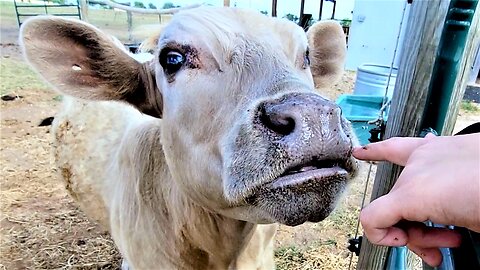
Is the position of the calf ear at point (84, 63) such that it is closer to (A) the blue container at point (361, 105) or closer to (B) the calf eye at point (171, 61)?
(B) the calf eye at point (171, 61)

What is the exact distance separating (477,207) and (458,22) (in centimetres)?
90

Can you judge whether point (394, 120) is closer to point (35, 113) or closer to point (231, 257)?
point (231, 257)

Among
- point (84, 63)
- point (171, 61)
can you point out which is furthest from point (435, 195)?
point (84, 63)

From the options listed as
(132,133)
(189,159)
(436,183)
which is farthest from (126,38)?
(436,183)

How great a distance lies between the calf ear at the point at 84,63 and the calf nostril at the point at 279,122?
889mm

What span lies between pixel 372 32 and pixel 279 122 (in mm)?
12192

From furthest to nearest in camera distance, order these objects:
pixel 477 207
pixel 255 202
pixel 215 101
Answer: pixel 215 101
pixel 255 202
pixel 477 207

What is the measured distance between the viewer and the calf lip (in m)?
1.12

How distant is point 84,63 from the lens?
1.91 m

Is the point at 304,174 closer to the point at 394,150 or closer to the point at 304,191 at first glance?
the point at 304,191

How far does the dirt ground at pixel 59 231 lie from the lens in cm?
358

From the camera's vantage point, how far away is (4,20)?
1941 centimetres

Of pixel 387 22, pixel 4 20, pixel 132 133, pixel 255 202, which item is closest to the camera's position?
pixel 255 202

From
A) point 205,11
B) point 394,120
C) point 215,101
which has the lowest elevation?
point 394,120
